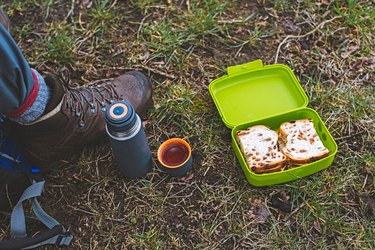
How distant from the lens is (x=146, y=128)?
7.67 feet

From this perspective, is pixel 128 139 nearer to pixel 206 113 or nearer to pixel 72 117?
pixel 72 117

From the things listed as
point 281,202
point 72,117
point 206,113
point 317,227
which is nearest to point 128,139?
point 72,117

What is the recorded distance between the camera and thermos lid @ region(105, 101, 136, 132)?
6.06ft

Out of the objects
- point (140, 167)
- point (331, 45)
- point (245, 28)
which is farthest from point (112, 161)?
point (331, 45)

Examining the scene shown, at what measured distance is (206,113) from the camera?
92.9 inches

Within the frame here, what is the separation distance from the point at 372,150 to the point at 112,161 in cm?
113

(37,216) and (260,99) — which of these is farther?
(260,99)

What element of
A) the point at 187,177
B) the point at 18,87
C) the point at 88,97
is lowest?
the point at 187,177

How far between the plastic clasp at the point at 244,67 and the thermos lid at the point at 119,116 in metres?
0.69

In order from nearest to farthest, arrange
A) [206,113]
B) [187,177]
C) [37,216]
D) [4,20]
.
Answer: [37,216]
[187,177]
[206,113]
[4,20]

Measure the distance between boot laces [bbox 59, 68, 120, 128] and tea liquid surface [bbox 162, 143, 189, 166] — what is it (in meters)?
0.34

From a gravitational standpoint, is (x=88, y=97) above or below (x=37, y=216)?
above

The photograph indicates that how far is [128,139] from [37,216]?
0.49 m

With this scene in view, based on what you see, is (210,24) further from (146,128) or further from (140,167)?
(140,167)
